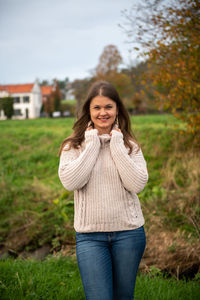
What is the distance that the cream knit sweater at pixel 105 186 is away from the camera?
2168mm

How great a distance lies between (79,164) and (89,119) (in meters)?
0.70

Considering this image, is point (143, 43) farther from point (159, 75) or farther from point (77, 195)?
point (77, 195)

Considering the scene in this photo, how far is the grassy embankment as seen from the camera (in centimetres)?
442

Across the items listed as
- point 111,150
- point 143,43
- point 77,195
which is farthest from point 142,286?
point 143,43

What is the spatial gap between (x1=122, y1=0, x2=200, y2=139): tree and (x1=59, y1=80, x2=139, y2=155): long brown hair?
297cm

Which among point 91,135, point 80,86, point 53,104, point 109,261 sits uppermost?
point 80,86

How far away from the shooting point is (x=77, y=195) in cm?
231

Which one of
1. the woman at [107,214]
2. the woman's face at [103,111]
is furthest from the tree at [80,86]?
the woman at [107,214]

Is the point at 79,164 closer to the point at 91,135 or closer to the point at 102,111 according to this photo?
the point at 91,135

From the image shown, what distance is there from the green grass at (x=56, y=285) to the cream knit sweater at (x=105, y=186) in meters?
1.44

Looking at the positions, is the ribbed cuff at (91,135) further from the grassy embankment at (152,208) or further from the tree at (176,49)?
the tree at (176,49)

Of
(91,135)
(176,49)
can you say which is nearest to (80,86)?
(176,49)

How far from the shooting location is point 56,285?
347cm

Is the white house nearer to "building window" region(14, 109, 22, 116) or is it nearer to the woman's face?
"building window" region(14, 109, 22, 116)
